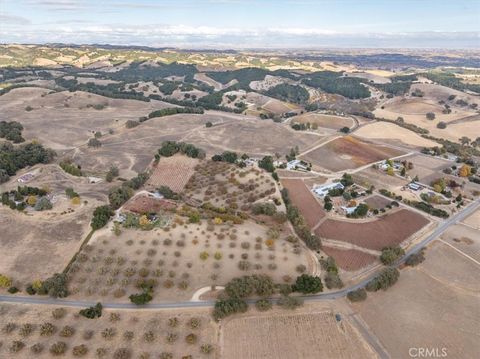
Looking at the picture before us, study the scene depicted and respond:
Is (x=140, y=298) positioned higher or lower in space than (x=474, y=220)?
higher

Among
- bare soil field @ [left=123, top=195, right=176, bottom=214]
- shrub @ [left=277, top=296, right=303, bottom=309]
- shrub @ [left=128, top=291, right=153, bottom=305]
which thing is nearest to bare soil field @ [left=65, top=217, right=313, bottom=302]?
shrub @ [left=128, top=291, right=153, bottom=305]

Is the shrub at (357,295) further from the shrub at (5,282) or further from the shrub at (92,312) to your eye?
the shrub at (5,282)

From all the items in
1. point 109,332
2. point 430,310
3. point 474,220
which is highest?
point 109,332

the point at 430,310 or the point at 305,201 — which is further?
the point at 305,201

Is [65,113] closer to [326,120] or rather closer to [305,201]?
[326,120]

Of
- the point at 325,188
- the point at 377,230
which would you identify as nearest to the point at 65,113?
the point at 325,188

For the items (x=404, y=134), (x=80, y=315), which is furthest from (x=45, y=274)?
(x=404, y=134)

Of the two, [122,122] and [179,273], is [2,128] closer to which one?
[122,122]

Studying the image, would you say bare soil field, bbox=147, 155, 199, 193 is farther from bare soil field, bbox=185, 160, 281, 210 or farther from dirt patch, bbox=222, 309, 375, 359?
dirt patch, bbox=222, 309, 375, 359

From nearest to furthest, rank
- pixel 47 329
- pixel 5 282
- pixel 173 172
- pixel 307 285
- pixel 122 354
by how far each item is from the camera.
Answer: pixel 122 354
pixel 47 329
pixel 307 285
pixel 5 282
pixel 173 172
